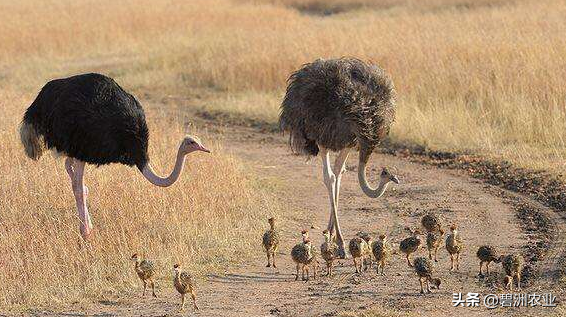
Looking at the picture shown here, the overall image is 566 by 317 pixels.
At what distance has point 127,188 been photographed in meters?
9.80

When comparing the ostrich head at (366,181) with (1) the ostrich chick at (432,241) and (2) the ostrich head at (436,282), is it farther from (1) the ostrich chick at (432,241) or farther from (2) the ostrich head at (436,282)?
(2) the ostrich head at (436,282)

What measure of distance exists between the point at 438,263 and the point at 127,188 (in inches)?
124

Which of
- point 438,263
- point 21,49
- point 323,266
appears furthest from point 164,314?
point 21,49

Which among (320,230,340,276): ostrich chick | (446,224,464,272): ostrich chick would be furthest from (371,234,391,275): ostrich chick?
(446,224,464,272): ostrich chick

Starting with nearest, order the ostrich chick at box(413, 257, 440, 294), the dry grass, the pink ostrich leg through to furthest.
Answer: the ostrich chick at box(413, 257, 440, 294), the dry grass, the pink ostrich leg

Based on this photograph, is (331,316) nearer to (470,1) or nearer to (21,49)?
(21,49)

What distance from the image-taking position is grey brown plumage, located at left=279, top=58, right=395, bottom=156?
8.38m

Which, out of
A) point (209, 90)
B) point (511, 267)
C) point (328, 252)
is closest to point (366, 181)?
point (328, 252)

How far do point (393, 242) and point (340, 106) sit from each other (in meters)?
1.42

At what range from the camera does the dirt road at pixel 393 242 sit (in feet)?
23.8

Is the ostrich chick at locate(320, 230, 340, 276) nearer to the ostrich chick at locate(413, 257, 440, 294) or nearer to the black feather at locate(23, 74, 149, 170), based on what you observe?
the ostrich chick at locate(413, 257, 440, 294)

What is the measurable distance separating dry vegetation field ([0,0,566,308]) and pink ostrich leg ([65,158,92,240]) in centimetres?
18

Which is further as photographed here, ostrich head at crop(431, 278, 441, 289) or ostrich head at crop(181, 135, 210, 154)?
ostrich head at crop(181, 135, 210, 154)

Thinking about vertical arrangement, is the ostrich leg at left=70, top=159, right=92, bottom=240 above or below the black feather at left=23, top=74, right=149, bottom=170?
below
